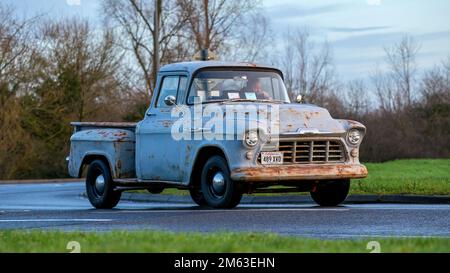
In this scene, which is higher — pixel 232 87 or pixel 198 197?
pixel 232 87

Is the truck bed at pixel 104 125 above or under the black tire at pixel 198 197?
above

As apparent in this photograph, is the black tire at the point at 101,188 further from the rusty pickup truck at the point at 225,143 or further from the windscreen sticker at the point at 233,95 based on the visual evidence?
the windscreen sticker at the point at 233,95

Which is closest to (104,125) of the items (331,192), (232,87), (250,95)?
(232,87)

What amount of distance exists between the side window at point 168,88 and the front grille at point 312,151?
7.90 feet

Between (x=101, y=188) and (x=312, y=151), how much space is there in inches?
161

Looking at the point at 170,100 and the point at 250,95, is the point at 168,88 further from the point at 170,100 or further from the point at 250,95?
the point at 250,95

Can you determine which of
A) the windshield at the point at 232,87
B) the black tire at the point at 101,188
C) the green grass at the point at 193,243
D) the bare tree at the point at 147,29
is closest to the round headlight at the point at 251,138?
the windshield at the point at 232,87

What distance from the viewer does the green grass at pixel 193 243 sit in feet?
24.6

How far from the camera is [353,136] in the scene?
14695 millimetres

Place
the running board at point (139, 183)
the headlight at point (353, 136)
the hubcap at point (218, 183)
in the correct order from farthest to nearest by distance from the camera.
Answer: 1. the running board at point (139, 183)
2. the headlight at point (353, 136)
3. the hubcap at point (218, 183)

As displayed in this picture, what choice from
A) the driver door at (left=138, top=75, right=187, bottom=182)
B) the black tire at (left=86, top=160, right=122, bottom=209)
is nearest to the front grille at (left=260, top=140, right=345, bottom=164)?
the driver door at (left=138, top=75, right=187, bottom=182)
